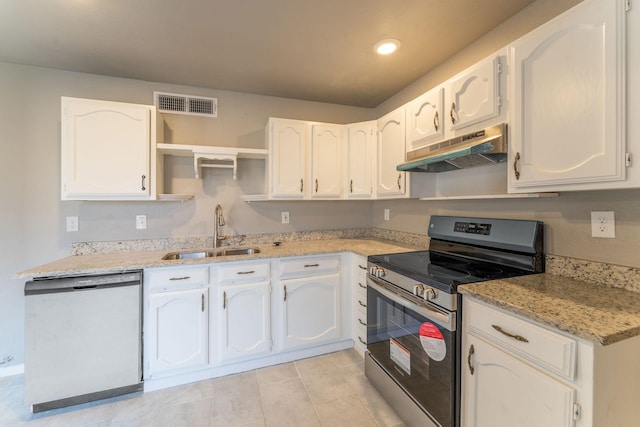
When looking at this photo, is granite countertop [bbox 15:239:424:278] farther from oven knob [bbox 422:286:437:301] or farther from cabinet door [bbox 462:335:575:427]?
cabinet door [bbox 462:335:575:427]

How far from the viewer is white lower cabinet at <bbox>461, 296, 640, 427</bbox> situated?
0.85 metres

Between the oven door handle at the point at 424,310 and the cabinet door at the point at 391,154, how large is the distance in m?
0.86

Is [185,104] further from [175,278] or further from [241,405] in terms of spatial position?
[241,405]

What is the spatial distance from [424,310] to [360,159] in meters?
1.62

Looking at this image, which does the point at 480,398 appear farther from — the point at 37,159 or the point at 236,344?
the point at 37,159

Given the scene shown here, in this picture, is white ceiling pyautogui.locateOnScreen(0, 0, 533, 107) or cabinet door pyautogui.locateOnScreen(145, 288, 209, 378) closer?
white ceiling pyautogui.locateOnScreen(0, 0, 533, 107)

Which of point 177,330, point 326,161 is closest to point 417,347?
point 177,330

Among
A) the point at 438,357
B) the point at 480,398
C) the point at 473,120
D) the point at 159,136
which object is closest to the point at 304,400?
the point at 438,357

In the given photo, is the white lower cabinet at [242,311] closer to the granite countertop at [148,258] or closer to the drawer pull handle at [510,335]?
the granite countertop at [148,258]

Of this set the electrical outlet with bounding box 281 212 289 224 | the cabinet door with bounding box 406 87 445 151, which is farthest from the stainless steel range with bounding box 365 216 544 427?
the electrical outlet with bounding box 281 212 289 224

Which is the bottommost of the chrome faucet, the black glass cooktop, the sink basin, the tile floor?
the tile floor

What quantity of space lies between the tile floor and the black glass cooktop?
3.06 feet

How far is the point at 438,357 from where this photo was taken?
4.43ft

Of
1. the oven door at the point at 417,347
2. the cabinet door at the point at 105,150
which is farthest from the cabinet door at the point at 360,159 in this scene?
the cabinet door at the point at 105,150
